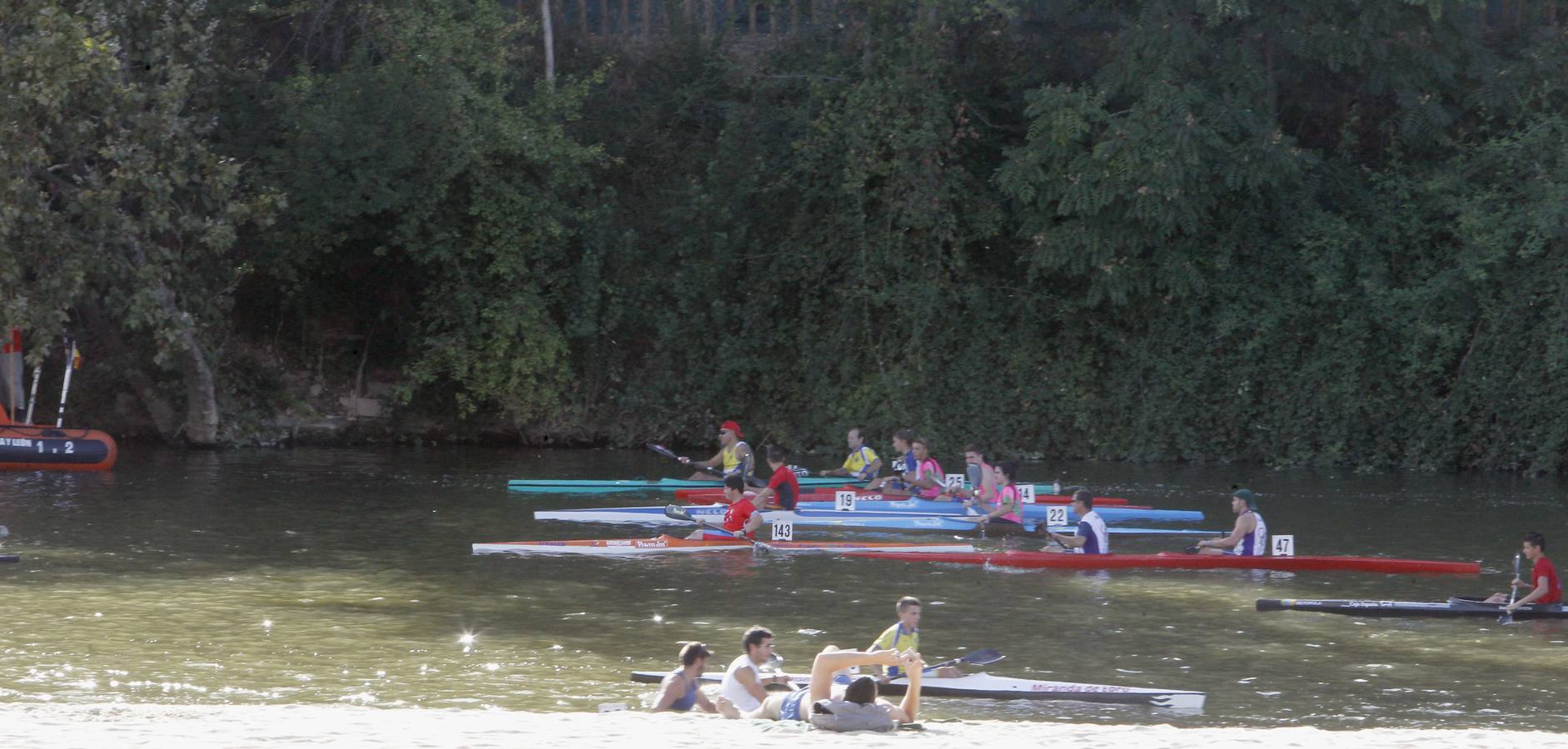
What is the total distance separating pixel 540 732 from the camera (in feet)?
25.5

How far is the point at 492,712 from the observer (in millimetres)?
8633

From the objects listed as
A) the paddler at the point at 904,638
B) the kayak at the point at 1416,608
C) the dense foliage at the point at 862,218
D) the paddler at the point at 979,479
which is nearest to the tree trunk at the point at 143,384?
the dense foliage at the point at 862,218

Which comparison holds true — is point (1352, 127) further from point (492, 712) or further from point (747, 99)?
point (492, 712)

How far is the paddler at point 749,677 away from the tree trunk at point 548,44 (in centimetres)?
1914

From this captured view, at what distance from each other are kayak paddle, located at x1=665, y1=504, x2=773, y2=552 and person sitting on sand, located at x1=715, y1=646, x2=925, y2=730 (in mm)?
6393

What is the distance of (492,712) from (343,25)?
67.0 feet

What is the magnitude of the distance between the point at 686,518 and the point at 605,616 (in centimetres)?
449

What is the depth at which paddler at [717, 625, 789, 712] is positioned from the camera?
888cm

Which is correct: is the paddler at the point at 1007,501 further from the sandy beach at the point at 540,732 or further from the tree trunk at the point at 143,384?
the tree trunk at the point at 143,384

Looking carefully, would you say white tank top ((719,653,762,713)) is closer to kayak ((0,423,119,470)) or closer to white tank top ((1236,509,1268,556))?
white tank top ((1236,509,1268,556))

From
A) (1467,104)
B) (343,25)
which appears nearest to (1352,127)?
(1467,104)

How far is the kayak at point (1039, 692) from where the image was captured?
939 centimetres

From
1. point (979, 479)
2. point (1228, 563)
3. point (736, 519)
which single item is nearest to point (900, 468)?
point (979, 479)

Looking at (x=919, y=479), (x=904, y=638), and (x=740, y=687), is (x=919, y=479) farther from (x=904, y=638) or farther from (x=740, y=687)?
(x=740, y=687)
